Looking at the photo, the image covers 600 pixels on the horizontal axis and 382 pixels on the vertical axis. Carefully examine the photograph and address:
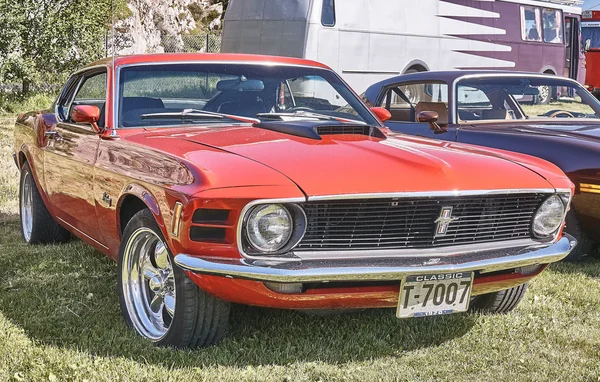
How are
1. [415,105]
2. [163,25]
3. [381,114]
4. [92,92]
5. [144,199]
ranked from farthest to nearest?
[163,25]
[415,105]
[92,92]
[381,114]
[144,199]

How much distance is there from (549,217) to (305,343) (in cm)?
128

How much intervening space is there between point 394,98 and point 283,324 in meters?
3.67

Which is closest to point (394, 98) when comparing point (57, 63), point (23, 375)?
point (23, 375)

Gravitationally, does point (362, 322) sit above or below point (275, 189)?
below

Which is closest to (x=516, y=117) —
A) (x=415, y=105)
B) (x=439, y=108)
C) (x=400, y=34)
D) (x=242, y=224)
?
(x=439, y=108)

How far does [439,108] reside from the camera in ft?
20.2

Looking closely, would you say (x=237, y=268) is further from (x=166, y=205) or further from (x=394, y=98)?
(x=394, y=98)

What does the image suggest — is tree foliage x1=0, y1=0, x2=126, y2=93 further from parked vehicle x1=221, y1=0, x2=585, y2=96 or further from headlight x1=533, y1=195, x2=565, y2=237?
headlight x1=533, y1=195, x2=565, y2=237

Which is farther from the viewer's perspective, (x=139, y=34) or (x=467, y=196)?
(x=139, y=34)

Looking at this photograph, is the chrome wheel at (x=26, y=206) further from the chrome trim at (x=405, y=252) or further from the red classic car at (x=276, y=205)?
the chrome trim at (x=405, y=252)

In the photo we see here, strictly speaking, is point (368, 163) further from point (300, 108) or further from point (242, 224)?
point (300, 108)

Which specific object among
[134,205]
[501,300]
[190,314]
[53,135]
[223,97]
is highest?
[223,97]

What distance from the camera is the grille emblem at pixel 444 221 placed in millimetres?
3299

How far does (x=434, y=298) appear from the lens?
328 cm
